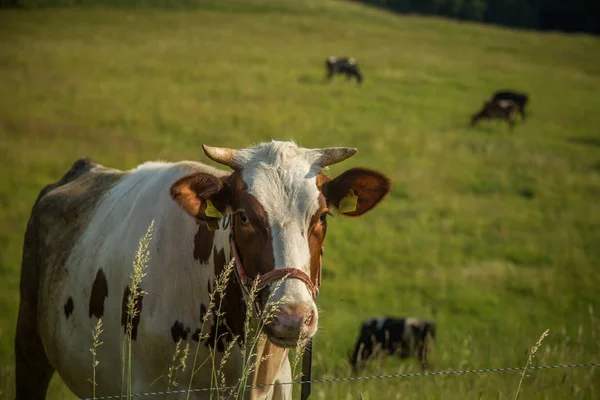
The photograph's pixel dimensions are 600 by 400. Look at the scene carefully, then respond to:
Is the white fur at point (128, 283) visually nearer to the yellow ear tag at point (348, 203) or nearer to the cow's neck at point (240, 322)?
the cow's neck at point (240, 322)

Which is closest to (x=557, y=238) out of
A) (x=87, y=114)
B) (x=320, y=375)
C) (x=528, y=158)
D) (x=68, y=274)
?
(x=528, y=158)

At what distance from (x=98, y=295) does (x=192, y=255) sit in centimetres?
81

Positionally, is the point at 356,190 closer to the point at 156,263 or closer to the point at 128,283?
the point at 156,263

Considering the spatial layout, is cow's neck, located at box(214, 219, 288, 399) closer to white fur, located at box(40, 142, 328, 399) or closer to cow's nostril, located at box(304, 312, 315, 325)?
white fur, located at box(40, 142, 328, 399)

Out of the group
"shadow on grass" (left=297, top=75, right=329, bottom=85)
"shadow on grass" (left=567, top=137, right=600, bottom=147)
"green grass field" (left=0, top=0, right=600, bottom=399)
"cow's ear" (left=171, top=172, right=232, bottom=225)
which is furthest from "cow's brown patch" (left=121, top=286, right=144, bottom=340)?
"shadow on grass" (left=297, top=75, right=329, bottom=85)

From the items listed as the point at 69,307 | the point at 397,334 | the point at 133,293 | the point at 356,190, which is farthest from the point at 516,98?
the point at 133,293

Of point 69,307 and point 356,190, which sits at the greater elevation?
point 356,190

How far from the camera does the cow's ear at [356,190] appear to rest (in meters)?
4.07

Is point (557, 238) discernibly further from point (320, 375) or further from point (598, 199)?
point (320, 375)

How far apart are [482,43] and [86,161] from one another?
57.1m

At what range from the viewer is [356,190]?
13.8ft

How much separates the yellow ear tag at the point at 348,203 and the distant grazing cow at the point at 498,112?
25.2 metres

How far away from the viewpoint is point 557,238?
15.6 metres

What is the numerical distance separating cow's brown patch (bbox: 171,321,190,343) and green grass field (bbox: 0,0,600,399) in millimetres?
817
